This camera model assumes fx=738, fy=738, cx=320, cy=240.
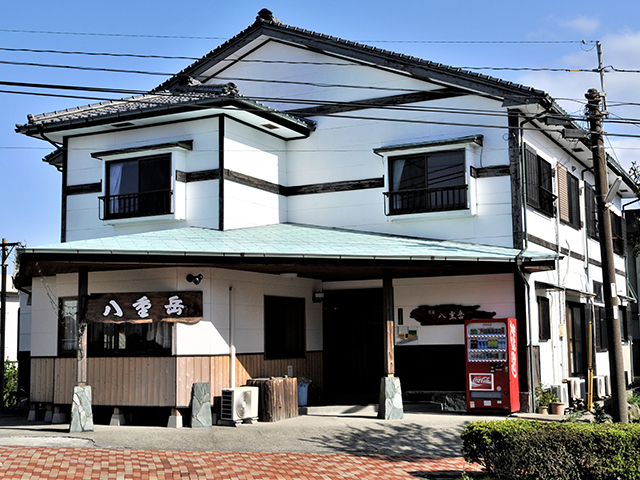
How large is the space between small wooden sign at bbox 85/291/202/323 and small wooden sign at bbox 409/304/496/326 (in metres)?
5.36

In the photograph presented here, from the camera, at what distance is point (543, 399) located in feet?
53.1

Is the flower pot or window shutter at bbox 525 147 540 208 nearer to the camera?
the flower pot

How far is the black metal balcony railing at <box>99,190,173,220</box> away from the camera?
17578 millimetres

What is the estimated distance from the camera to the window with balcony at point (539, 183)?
17531 millimetres

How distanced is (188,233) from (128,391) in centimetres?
357

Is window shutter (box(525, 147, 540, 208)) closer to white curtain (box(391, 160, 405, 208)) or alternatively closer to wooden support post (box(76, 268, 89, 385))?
white curtain (box(391, 160, 405, 208))

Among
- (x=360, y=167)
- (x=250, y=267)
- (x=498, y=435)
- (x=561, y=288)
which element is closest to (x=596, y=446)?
(x=498, y=435)

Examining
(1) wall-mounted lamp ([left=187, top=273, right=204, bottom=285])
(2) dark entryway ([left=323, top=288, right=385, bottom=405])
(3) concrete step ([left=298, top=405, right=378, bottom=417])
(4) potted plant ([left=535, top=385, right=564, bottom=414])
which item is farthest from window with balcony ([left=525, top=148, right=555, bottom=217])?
(1) wall-mounted lamp ([left=187, top=273, right=204, bottom=285])

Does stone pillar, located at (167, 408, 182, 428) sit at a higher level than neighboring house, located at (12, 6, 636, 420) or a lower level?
lower

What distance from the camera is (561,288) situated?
59.3ft

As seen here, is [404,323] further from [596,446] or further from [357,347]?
[596,446]

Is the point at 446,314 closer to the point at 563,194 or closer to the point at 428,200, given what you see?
the point at 428,200

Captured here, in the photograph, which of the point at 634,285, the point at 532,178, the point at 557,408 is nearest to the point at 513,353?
the point at 557,408

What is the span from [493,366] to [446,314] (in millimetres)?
1799
